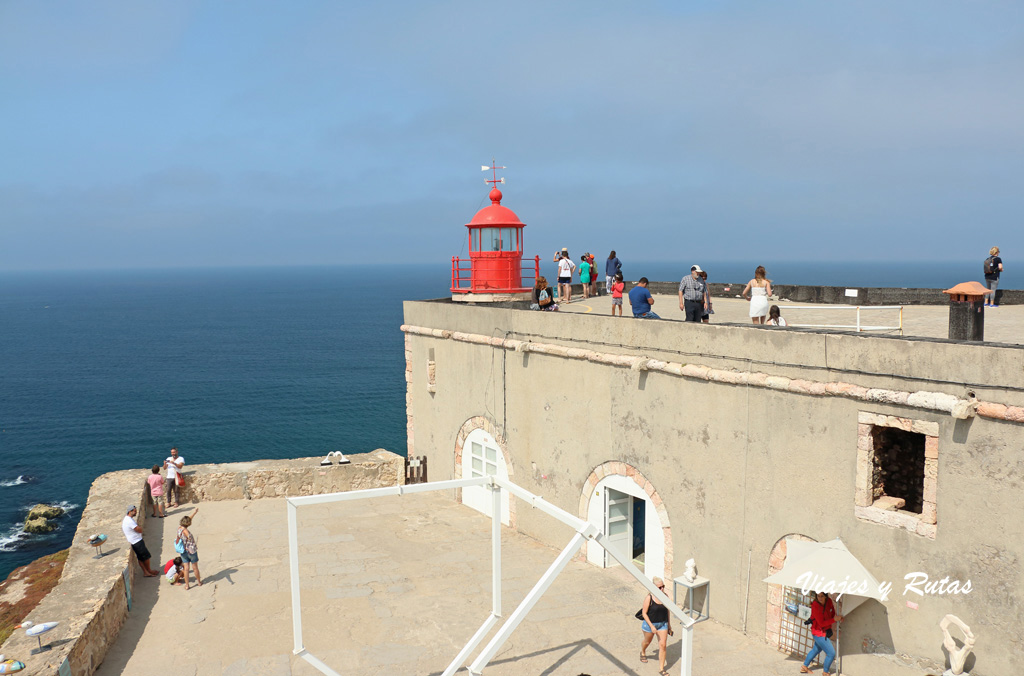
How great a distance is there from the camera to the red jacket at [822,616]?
9086 millimetres

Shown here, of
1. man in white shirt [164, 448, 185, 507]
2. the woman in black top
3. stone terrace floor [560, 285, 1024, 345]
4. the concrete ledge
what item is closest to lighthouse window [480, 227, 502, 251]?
stone terrace floor [560, 285, 1024, 345]

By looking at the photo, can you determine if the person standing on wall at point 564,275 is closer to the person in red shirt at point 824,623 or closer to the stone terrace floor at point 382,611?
the stone terrace floor at point 382,611

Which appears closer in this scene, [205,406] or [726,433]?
[726,433]

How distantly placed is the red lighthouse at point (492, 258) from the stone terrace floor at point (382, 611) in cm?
626

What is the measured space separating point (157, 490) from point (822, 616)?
13.5 meters

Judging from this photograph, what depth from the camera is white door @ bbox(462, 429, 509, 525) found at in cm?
1566

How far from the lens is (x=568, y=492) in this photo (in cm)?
1373

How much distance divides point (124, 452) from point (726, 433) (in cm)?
3718

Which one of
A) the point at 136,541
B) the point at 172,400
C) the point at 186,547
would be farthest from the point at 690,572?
the point at 172,400

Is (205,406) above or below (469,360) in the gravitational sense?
below

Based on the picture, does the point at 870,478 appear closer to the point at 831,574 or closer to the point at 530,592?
the point at 831,574

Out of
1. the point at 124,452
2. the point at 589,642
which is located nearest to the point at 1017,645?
the point at 589,642

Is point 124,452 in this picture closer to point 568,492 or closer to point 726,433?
point 568,492

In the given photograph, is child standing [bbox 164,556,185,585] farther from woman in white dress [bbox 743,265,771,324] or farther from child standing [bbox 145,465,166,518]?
woman in white dress [bbox 743,265,771,324]
